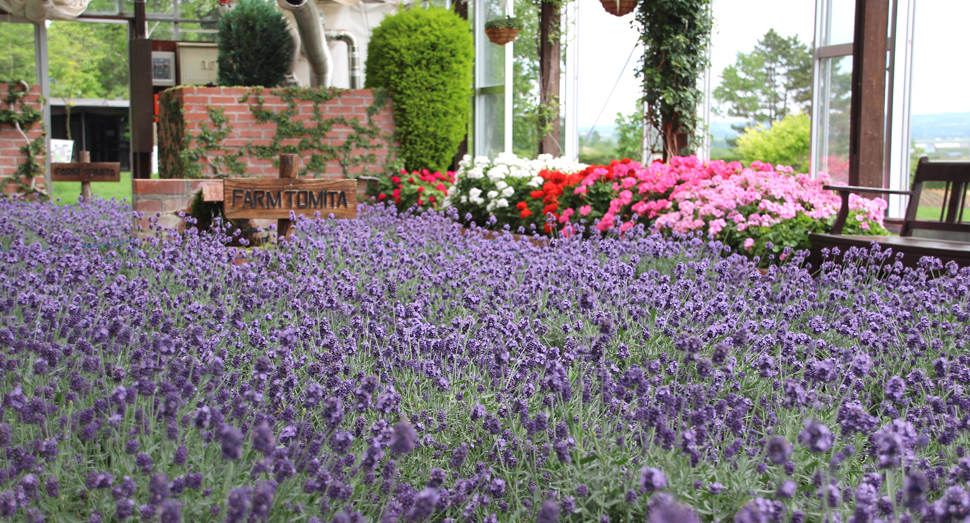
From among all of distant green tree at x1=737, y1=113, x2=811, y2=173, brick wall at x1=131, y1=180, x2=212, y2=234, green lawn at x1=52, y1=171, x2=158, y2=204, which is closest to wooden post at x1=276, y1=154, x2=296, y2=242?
brick wall at x1=131, y1=180, x2=212, y2=234

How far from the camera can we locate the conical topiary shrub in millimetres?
7785

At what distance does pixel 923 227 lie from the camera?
433 centimetres

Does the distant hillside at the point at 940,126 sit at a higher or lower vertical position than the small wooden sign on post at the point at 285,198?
higher

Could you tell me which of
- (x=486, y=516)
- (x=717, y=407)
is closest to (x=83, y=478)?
(x=486, y=516)

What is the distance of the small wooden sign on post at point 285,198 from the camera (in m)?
4.33

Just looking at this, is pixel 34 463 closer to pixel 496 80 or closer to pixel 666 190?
pixel 666 190

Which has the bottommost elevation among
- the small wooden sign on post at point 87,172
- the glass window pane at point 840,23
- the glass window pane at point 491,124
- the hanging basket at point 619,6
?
the small wooden sign on post at point 87,172

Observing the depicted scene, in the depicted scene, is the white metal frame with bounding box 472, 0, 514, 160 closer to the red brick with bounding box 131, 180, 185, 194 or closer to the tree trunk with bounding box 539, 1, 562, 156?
the tree trunk with bounding box 539, 1, 562, 156

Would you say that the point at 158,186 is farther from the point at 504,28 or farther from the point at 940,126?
the point at 940,126

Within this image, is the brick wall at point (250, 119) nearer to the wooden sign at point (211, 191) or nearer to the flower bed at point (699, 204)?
the flower bed at point (699, 204)

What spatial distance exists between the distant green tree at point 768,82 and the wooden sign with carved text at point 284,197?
4.49 metres

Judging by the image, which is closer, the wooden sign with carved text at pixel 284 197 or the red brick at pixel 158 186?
the wooden sign with carved text at pixel 284 197

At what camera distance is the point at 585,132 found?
870 centimetres

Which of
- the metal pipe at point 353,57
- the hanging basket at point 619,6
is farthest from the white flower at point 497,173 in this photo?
the metal pipe at point 353,57
